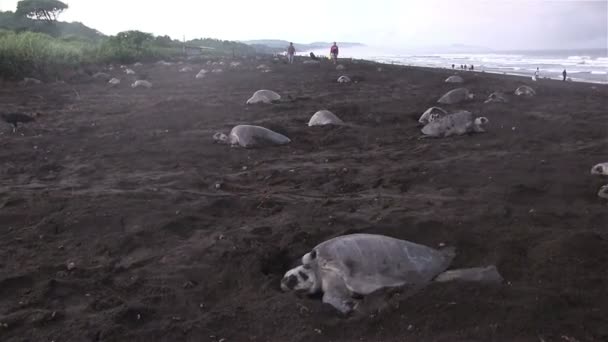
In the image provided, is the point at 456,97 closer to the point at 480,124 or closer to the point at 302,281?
the point at 480,124

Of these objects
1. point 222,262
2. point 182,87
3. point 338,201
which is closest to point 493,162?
point 338,201

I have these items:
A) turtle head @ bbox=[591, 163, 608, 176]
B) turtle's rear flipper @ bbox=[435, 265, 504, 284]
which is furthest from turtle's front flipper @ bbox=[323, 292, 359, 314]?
turtle head @ bbox=[591, 163, 608, 176]

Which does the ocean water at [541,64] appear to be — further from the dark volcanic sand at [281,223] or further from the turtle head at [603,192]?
the turtle head at [603,192]

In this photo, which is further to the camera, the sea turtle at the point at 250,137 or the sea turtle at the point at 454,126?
the sea turtle at the point at 454,126

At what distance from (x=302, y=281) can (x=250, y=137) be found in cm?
461

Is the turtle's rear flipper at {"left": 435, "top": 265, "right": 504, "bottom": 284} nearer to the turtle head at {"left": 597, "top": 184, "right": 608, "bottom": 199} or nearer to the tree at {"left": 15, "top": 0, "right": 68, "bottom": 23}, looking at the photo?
the turtle head at {"left": 597, "top": 184, "right": 608, "bottom": 199}

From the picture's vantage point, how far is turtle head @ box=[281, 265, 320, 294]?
139 inches

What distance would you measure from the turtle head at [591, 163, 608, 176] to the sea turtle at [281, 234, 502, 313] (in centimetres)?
Result: 317

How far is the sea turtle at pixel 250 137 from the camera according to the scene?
785 centimetres

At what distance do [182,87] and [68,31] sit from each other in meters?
50.7

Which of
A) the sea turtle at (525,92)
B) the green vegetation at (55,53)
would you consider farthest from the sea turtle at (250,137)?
the green vegetation at (55,53)

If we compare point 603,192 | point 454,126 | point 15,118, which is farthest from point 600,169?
point 15,118

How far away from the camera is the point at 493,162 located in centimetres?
648

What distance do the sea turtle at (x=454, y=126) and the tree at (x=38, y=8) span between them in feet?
200
